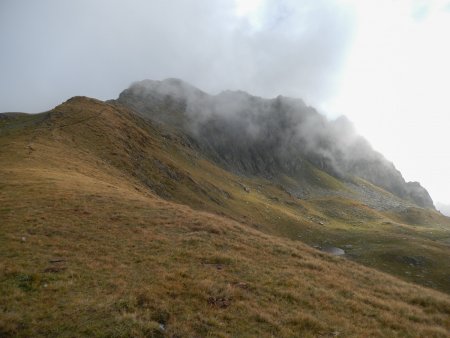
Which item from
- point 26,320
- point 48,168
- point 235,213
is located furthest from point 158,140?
point 26,320

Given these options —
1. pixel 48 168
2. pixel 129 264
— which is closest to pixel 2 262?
pixel 129 264

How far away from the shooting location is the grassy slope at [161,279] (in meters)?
15.3

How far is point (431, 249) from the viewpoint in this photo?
3061 inches

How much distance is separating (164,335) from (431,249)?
80185mm

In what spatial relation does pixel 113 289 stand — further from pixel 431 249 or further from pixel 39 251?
pixel 431 249

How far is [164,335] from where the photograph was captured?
14.0m

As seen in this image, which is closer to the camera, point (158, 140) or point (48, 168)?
point (48, 168)

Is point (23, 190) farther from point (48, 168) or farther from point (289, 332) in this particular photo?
point (289, 332)

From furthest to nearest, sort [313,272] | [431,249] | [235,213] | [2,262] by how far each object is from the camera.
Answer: [235,213] → [431,249] → [313,272] → [2,262]

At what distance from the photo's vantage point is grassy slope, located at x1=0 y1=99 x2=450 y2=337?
15297 mm

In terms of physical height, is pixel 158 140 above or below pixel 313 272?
above

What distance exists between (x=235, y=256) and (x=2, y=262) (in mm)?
14039

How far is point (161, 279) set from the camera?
19.1m

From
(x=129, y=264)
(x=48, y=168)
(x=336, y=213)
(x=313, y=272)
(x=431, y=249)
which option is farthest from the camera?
(x=336, y=213)
